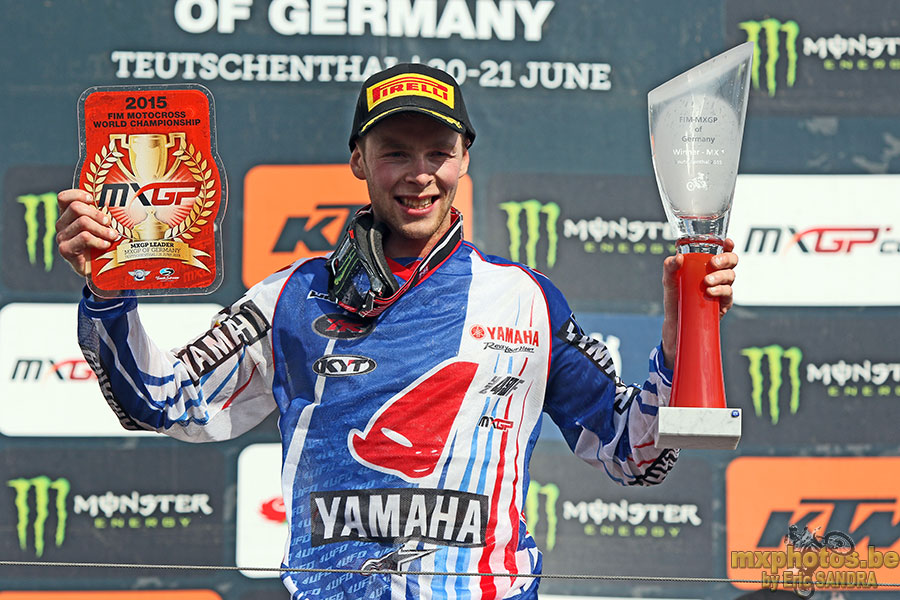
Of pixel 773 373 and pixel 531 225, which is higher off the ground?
pixel 531 225

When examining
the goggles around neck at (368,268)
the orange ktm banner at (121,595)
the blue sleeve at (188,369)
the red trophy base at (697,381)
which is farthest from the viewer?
the orange ktm banner at (121,595)

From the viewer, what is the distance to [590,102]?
7.66 ft

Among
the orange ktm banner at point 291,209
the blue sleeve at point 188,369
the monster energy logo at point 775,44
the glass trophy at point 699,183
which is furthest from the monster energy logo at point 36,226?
the monster energy logo at point 775,44

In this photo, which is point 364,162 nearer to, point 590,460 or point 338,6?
point 590,460

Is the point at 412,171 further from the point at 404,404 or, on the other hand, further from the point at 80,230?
the point at 80,230

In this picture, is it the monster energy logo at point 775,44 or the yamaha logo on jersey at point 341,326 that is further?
the monster energy logo at point 775,44

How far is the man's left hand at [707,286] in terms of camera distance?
1.30 meters

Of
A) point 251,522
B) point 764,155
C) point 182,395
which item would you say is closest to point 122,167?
point 182,395

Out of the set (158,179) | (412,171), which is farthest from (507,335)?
→ (158,179)

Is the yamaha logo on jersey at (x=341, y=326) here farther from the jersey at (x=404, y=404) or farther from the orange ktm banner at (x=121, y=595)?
the orange ktm banner at (x=121, y=595)

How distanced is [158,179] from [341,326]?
0.32 m

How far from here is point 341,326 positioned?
149cm

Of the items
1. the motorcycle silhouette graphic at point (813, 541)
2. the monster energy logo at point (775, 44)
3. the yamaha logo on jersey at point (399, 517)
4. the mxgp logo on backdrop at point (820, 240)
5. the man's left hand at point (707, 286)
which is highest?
the monster energy logo at point (775, 44)

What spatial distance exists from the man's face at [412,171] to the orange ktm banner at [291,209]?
792 millimetres
